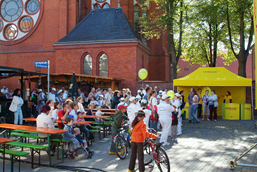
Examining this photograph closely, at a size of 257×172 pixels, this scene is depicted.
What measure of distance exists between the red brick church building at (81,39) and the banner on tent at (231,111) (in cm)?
1000

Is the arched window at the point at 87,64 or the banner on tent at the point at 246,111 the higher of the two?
the arched window at the point at 87,64

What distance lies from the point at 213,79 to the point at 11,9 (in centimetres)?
2652

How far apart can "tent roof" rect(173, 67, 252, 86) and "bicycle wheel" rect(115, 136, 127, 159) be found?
32.8ft

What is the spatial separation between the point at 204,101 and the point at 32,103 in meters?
10.3

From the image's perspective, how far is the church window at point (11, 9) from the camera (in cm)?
3223

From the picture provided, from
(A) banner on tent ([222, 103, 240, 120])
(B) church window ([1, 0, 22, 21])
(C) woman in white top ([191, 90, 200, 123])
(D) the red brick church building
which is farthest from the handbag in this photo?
(B) church window ([1, 0, 22, 21])

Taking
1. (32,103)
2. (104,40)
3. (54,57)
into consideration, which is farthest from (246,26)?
(32,103)

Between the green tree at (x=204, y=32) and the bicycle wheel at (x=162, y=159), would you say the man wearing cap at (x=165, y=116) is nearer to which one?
the bicycle wheel at (x=162, y=159)

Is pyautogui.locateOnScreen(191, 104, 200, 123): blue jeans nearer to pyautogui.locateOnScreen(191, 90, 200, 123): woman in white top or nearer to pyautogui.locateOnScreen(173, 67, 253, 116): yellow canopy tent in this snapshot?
pyautogui.locateOnScreen(191, 90, 200, 123): woman in white top

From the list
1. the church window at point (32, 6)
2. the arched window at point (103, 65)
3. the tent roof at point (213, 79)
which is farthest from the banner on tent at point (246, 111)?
the church window at point (32, 6)

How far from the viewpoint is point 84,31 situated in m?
28.2

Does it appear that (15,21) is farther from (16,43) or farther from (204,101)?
(204,101)

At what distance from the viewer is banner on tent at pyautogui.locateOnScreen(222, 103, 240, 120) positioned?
16625 millimetres

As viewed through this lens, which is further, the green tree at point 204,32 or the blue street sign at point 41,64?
the green tree at point 204,32
